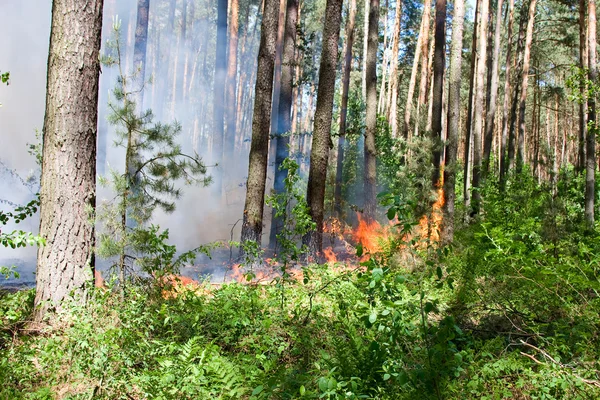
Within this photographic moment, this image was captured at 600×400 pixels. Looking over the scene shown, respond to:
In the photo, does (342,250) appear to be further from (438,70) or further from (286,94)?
(438,70)

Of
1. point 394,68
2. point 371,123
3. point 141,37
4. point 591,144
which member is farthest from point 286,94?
point 394,68

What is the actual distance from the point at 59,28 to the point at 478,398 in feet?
19.2

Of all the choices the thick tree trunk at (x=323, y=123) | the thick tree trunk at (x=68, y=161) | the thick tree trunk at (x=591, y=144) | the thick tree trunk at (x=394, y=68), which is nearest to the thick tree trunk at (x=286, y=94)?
the thick tree trunk at (x=323, y=123)

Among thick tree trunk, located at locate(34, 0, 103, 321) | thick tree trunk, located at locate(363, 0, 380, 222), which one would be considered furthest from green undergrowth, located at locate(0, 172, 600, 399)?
thick tree trunk, located at locate(363, 0, 380, 222)

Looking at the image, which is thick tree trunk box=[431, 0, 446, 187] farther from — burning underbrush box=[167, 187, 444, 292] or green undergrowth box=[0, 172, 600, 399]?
green undergrowth box=[0, 172, 600, 399]

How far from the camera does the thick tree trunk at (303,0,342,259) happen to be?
10.9m

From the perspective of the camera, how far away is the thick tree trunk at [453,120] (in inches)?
483

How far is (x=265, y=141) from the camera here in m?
11.1

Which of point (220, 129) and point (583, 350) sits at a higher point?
point (220, 129)

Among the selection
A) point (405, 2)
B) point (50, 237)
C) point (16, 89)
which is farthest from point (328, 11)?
point (405, 2)

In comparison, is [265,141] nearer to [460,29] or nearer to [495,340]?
[460,29]

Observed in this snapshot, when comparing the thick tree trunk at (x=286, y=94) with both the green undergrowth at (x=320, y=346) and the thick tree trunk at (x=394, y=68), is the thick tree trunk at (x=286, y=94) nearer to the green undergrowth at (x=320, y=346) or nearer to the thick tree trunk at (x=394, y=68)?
the green undergrowth at (x=320, y=346)

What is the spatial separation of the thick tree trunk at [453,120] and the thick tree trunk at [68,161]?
29.2 feet

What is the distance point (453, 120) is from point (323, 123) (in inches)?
154
